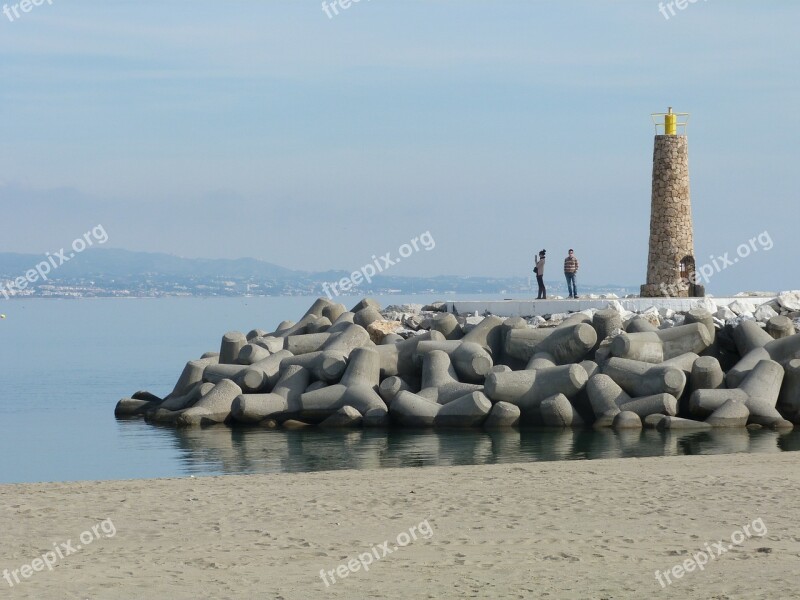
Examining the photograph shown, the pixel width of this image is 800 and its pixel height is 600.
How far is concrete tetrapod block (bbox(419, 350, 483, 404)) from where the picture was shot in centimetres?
1728

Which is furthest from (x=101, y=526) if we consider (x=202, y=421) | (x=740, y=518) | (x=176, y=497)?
(x=202, y=421)

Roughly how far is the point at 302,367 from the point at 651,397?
491cm

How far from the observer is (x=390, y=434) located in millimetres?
16797

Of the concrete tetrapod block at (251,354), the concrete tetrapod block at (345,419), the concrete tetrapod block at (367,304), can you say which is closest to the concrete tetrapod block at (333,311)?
the concrete tetrapod block at (367,304)

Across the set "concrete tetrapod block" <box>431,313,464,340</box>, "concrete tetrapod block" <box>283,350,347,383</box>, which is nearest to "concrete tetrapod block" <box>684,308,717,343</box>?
"concrete tetrapod block" <box>431,313,464,340</box>

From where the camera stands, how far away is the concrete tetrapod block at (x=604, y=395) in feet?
54.9

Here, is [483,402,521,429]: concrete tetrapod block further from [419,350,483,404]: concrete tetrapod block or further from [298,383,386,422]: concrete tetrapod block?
[298,383,386,422]: concrete tetrapod block

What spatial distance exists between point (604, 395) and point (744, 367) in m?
2.02

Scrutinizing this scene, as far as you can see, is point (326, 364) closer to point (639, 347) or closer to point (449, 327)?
point (449, 327)

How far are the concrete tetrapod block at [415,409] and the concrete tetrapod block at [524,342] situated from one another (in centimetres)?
187

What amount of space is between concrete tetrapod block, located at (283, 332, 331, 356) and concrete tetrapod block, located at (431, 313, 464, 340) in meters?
1.76

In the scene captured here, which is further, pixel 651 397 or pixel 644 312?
pixel 644 312

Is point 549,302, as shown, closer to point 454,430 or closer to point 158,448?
point 454,430

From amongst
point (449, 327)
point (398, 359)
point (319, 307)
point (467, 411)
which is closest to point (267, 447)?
point (467, 411)
